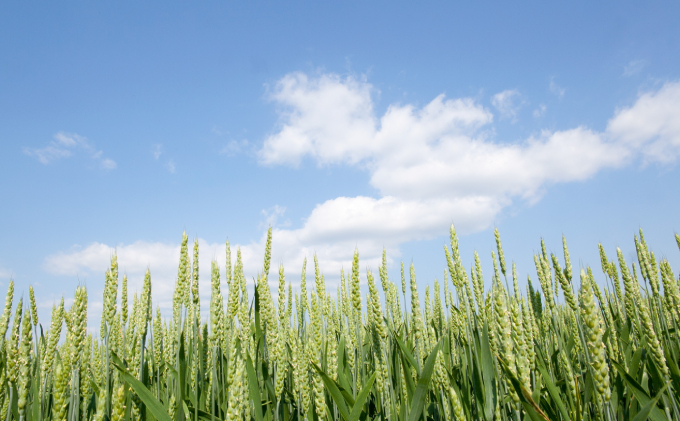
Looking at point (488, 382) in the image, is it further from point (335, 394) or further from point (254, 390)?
point (254, 390)

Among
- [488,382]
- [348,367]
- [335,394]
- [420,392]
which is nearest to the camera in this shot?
[420,392]

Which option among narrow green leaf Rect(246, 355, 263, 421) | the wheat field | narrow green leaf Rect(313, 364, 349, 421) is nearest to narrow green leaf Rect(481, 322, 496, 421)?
the wheat field

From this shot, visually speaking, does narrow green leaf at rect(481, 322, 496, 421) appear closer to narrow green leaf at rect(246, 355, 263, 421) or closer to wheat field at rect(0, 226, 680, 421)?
wheat field at rect(0, 226, 680, 421)

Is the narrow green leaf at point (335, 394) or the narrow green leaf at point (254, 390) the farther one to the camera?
the narrow green leaf at point (254, 390)

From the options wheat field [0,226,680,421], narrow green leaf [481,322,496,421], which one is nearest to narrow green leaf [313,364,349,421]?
wheat field [0,226,680,421]

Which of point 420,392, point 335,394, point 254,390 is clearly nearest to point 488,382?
point 420,392

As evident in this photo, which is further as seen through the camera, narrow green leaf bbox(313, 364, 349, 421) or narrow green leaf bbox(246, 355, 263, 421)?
narrow green leaf bbox(246, 355, 263, 421)

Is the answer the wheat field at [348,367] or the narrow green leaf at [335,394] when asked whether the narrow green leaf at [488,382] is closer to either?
the wheat field at [348,367]

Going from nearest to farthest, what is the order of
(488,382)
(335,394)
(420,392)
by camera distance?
(420,392)
(335,394)
(488,382)

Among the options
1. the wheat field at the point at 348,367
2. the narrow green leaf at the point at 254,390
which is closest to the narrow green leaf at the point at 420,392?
the wheat field at the point at 348,367

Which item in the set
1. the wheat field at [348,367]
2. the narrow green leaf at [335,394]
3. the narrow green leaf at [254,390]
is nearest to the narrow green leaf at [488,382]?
the wheat field at [348,367]

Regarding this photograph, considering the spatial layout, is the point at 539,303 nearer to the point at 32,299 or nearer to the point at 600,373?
the point at 600,373

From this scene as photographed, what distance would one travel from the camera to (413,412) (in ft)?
6.63

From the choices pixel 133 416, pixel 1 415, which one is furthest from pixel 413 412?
pixel 1 415
